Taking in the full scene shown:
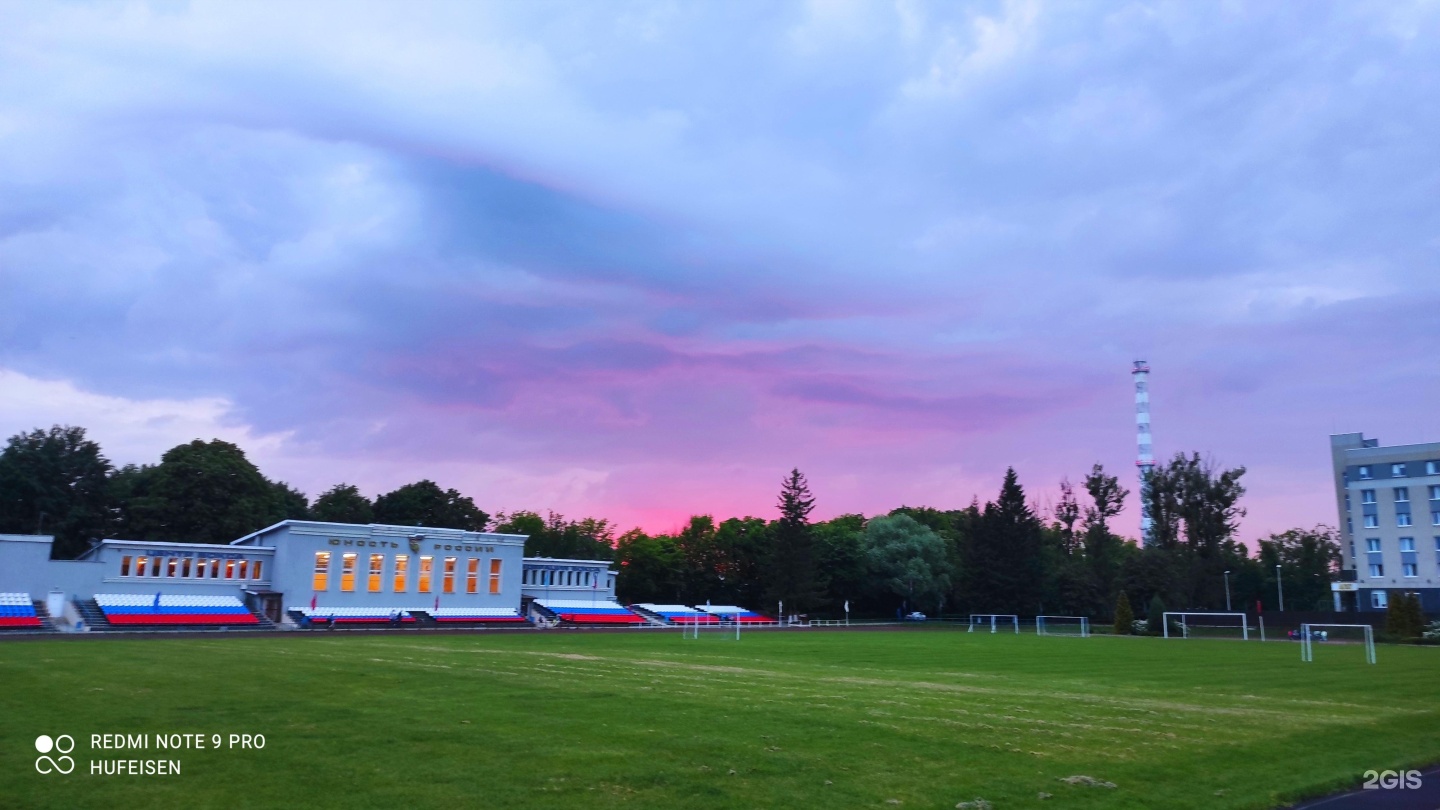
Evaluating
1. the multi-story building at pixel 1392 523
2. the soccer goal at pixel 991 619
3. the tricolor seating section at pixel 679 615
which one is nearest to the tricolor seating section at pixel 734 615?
the tricolor seating section at pixel 679 615

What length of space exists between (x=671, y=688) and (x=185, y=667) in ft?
43.6

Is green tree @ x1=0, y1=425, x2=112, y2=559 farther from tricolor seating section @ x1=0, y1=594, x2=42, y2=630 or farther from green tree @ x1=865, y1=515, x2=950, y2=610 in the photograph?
green tree @ x1=865, y1=515, x2=950, y2=610

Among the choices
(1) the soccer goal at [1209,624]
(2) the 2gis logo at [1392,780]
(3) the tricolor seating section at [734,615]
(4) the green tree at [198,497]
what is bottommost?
(3) the tricolor seating section at [734,615]

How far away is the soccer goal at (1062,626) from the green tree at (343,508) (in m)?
72.6

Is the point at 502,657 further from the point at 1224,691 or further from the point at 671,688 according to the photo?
the point at 1224,691

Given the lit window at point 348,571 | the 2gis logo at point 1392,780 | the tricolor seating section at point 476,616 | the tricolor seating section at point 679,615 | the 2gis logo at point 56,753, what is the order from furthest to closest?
the tricolor seating section at point 679,615
the tricolor seating section at point 476,616
the lit window at point 348,571
the 2gis logo at point 1392,780
the 2gis logo at point 56,753

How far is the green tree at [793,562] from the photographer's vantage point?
100688 mm

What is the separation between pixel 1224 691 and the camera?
2466 centimetres

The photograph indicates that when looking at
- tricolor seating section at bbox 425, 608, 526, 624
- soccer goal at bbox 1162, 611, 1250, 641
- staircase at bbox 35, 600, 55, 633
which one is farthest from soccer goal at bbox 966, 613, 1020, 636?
staircase at bbox 35, 600, 55, 633

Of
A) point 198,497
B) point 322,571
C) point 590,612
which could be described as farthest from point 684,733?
point 198,497

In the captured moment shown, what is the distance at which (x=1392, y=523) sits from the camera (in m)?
104

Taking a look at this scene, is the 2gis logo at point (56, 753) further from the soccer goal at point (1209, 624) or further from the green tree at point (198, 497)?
the green tree at point (198, 497)

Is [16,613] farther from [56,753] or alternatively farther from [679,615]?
[679,615]

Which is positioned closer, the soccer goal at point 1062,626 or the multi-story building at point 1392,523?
the soccer goal at point 1062,626
